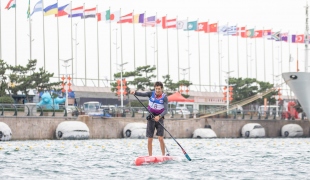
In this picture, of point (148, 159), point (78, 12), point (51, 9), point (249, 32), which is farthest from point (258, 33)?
point (148, 159)

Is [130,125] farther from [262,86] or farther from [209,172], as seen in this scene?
[262,86]

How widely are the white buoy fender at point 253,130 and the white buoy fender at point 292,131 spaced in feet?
8.28

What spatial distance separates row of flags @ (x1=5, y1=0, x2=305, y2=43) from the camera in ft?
223

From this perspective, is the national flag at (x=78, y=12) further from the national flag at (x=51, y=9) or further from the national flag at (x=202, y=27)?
the national flag at (x=202, y=27)

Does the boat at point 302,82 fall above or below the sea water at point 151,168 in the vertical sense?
above

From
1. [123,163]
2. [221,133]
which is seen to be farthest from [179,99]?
[123,163]

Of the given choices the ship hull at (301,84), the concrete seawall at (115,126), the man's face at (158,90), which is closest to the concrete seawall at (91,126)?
the concrete seawall at (115,126)

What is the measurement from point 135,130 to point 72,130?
642 cm

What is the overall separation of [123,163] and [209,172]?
12.2 feet

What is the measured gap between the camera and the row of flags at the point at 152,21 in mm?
67869

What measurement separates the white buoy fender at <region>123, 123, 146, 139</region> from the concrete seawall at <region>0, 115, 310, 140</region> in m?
0.57

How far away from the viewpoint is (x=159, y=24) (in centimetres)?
7975

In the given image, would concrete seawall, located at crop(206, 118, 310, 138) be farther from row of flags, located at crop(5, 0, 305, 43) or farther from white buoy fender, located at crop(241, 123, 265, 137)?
row of flags, located at crop(5, 0, 305, 43)

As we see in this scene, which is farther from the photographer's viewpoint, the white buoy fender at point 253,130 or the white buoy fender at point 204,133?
the white buoy fender at point 253,130
